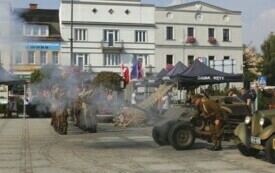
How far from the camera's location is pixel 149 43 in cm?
7106

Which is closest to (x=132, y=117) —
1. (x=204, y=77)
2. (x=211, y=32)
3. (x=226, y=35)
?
(x=204, y=77)

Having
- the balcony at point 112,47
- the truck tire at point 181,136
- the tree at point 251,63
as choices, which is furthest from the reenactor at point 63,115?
the tree at point 251,63

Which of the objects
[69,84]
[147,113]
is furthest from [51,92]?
[147,113]

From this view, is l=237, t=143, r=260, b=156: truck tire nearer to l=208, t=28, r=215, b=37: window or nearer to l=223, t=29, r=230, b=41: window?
l=208, t=28, r=215, b=37: window

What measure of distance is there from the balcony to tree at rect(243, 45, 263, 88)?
719 inches

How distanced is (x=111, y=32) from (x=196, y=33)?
12.2 m

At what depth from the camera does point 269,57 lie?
73.3 metres

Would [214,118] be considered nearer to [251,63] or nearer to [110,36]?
[110,36]

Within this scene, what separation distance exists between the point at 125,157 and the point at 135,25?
57.8m

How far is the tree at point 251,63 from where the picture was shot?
75312mm

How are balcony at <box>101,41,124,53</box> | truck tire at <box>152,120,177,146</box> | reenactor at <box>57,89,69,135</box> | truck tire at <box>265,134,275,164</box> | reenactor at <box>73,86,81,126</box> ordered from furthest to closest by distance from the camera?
balcony at <box>101,41,124,53</box>, reenactor at <box>73,86,81,126</box>, reenactor at <box>57,89,69,135</box>, truck tire at <box>152,120,177,146</box>, truck tire at <box>265,134,275,164</box>

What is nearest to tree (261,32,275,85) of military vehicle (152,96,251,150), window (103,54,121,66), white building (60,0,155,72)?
white building (60,0,155,72)

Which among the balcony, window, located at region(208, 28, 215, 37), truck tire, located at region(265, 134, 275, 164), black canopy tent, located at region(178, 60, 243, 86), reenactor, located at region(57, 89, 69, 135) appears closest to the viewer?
truck tire, located at region(265, 134, 275, 164)

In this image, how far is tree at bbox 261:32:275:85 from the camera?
71.7 meters
